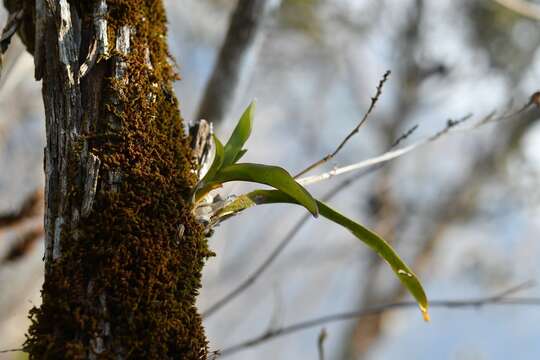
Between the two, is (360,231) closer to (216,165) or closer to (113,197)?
(216,165)

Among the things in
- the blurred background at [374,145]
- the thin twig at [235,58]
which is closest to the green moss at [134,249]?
the thin twig at [235,58]

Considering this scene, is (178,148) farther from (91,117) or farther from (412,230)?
(412,230)

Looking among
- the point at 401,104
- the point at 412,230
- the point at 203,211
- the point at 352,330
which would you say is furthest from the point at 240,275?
the point at 203,211

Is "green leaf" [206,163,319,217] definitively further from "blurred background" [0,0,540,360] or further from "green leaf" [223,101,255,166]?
"blurred background" [0,0,540,360]

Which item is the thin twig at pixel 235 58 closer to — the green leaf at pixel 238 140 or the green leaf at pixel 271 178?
the green leaf at pixel 238 140

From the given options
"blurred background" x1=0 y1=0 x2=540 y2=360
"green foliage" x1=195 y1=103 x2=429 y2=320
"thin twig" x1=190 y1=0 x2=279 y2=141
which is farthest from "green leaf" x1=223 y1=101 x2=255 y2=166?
"blurred background" x1=0 y1=0 x2=540 y2=360
